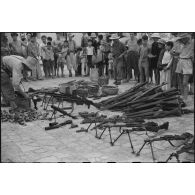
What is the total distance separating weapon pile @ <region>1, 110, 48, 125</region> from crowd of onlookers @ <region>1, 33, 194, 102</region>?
3.44 ft

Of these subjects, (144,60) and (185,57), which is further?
(144,60)

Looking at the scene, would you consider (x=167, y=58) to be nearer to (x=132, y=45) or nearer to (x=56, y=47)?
(x=132, y=45)

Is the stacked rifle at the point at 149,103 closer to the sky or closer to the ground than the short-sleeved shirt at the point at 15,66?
closer to the ground

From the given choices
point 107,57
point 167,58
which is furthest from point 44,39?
point 167,58

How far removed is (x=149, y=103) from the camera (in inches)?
278

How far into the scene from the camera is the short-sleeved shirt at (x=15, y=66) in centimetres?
671

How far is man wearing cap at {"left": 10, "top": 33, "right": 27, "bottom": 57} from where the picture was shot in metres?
5.61

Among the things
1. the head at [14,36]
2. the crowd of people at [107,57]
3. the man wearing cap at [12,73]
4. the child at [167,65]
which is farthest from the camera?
the man wearing cap at [12,73]

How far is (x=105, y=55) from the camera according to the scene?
20.5ft

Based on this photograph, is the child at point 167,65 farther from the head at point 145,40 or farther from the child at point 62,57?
the child at point 62,57

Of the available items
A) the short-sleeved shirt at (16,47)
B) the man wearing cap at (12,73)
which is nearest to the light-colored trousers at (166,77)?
the man wearing cap at (12,73)

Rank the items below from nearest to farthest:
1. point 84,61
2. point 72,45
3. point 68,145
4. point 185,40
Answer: point 185,40
point 68,145
point 72,45
point 84,61

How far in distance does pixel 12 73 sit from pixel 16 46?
3.34 ft

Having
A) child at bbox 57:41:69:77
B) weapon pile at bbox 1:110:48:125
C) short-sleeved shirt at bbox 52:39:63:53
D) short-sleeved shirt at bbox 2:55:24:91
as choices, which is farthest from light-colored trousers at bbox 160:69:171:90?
short-sleeved shirt at bbox 2:55:24:91
